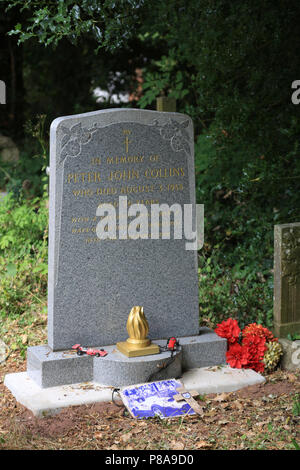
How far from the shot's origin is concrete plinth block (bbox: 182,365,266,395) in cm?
A: 447

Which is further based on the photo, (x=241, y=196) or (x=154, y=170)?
(x=241, y=196)

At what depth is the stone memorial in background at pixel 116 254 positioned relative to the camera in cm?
442

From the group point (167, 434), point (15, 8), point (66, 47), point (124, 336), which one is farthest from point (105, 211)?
point (66, 47)

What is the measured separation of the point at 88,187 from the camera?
4508mm

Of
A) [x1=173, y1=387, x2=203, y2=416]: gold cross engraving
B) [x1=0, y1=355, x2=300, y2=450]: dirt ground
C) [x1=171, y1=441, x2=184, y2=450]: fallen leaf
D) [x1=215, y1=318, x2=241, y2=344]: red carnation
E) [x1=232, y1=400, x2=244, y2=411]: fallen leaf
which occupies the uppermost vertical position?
[x1=215, y1=318, x2=241, y2=344]: red carnation

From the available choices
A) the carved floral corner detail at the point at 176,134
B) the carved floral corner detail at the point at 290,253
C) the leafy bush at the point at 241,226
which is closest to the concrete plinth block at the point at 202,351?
the leafy bush at the point at 241,226

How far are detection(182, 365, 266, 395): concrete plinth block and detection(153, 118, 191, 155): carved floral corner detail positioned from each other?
1.78 metres

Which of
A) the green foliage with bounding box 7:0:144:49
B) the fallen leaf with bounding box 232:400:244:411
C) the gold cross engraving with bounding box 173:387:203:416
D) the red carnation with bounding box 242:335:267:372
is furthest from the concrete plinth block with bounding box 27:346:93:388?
the green foliage with bounding box 7:0:144:49

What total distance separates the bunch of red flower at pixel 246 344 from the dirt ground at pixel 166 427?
0.43m

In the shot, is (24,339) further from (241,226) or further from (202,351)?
(241,226)

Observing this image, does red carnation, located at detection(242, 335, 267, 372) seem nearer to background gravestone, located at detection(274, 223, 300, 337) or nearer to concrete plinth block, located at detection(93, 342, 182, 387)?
background gravestone, located at detection(274, 223, 300, 337)

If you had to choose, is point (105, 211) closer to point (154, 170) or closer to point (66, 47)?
point (154, 170)

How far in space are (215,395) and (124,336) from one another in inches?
33.7

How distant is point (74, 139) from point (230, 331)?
2.07 m
